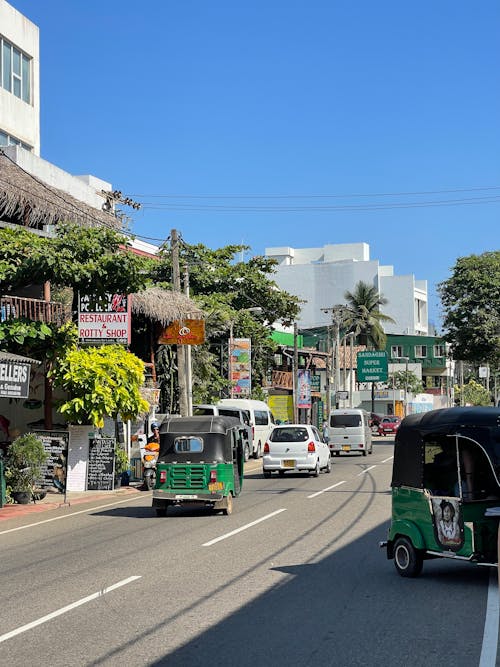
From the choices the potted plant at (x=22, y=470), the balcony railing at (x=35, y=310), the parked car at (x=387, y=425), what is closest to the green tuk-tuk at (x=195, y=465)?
the potted plant at (x=22, y=470)

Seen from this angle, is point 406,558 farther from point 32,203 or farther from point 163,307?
point 163,307

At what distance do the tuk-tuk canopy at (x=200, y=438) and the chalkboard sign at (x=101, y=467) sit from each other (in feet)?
16.5

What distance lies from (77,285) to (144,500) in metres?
5.68

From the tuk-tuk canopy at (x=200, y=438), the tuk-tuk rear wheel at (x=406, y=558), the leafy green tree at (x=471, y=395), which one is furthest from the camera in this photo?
the leafy green tree at (x=471, y=395)

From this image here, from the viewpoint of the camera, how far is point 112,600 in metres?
10.2

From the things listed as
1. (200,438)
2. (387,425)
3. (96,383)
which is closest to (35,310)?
(96,383)

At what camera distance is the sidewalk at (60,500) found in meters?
20.9

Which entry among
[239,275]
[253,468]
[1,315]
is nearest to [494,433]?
[1,315]

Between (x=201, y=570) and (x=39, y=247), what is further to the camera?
(x=39, y=247)

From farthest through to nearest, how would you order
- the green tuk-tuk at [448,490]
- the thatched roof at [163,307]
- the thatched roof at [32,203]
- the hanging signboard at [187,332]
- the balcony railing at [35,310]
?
the thatched roof at [163,307]
the hanging signboard at [187,332]
the balcony railing at [35,310]
the thatched roof at [32,203]
the green tuk-tuk at [448,490]

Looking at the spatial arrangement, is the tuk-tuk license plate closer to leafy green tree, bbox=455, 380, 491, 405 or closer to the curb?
the curb

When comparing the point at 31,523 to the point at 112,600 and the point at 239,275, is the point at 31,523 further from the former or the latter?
the point at 239,275

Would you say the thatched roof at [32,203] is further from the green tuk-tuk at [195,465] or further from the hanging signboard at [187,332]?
the green tuk-tuk at [195,465]

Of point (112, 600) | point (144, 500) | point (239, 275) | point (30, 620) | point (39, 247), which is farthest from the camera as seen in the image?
point (239, 275)
